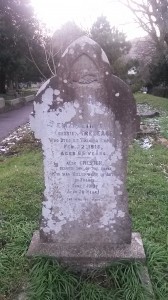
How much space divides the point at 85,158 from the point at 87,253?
0.94 meters

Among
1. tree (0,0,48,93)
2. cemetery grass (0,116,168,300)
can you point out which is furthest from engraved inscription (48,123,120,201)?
tree (0,0,48,93)

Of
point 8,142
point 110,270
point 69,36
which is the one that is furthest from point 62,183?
point 69,36

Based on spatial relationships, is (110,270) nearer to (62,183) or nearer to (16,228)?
(62,183)

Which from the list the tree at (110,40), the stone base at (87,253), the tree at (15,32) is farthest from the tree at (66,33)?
the stone base at (87,253)

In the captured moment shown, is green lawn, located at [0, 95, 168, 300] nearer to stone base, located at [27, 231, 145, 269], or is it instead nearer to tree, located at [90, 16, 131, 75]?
stone base, located at [27, 231, 145, 269]

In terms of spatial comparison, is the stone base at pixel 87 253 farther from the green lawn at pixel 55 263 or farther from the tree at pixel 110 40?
the tree at pixel 110 40

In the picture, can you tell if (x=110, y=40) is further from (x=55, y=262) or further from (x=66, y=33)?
(x=55, y=262)

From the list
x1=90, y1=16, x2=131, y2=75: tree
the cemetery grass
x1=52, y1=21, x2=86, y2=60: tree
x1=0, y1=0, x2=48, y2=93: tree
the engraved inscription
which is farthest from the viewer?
x1=90, y1=16, x2=131, y2=75: tree

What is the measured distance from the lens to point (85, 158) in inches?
144

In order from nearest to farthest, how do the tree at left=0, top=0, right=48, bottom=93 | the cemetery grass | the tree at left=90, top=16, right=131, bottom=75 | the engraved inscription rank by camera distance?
the cemetery grass → the engraved inscription → the tree at left=0, top=0, right=48, bottom=93 → the tree at left=90, top=16, right=131, bottom=75

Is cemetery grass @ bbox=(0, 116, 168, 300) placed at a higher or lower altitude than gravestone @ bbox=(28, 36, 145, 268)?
lower

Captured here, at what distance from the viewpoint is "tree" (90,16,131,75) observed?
2844 cm

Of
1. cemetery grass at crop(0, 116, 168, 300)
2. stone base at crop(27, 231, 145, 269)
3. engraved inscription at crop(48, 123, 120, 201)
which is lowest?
cemetery grass at crop(0, 116, 168, 300)

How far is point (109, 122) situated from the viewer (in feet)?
11.6
